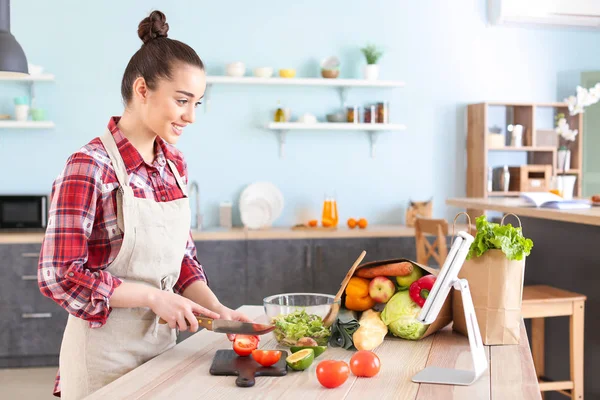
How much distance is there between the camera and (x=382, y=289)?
1789 millimetres

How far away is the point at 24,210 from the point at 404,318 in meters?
3.78

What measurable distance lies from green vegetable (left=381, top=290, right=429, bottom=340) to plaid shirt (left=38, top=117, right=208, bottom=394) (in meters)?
0.67

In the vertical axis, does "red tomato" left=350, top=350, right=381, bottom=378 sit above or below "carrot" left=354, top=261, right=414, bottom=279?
below

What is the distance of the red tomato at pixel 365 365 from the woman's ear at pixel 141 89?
0.80m

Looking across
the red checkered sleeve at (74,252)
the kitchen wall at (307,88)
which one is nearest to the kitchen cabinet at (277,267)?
the kitchen wall at (307,88)

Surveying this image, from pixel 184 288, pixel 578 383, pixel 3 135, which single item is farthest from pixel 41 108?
pixel 578 383

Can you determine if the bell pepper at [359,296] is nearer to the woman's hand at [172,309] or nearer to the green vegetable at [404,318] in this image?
the green vegetable at [404,318]

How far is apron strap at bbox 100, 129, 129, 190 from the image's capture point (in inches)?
65.6

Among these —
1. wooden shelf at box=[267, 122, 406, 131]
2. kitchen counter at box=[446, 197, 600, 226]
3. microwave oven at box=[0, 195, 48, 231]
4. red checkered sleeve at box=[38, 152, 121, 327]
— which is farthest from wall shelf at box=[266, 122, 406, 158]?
red checkered sleeve at box=[38, 152, 121, 327]

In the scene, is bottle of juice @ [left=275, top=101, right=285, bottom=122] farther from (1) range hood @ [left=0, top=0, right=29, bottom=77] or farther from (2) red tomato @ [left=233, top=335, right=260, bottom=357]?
(2) red tomato @ [left=233, top=335, right=260, bottom=357]

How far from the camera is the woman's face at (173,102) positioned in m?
1.66

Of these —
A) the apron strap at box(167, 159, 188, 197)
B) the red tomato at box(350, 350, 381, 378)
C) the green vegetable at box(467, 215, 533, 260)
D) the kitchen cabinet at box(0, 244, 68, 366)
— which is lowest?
the kitchen cabinet at box(0, 244, 68, 366)

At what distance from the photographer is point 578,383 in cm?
313

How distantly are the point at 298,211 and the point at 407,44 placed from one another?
1.57 meters
